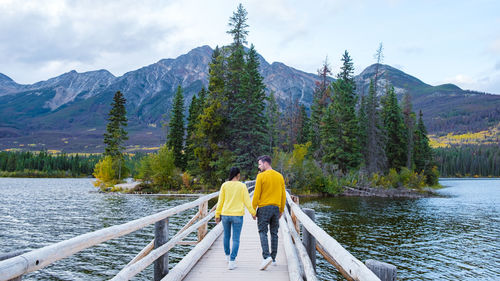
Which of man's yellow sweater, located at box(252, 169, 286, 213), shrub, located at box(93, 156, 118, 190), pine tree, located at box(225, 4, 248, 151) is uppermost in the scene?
pine tree, located at box(225, 4, 248, 151)

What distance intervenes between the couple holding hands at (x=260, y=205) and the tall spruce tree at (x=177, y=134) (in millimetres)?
52868

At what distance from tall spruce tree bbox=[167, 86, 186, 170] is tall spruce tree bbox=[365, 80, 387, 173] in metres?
31.2

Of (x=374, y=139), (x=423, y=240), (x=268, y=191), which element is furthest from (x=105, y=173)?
(x=268, y=191)

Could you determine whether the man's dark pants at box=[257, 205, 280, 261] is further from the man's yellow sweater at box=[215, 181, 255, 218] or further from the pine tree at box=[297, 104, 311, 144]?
the pine tree at box=[297, 104, 311, 144]

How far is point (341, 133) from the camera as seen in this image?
5138 cm

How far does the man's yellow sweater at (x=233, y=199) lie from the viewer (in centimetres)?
600

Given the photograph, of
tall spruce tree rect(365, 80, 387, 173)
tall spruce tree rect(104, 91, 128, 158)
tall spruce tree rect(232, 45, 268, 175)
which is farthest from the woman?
tall spruce tree rect(104, 91, 128, 158)

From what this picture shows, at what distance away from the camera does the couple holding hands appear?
5859 mm

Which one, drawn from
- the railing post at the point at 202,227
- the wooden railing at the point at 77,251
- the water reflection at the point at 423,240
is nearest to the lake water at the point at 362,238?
the water reflection at the point at 423,240

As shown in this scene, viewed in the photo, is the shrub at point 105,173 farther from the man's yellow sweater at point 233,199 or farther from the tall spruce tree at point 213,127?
the man's yellow sweater at point 233,199

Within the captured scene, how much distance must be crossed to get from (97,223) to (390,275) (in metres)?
23.7

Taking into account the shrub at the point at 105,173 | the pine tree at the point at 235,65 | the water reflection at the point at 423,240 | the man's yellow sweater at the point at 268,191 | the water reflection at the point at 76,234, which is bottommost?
the water reflection at the point at 76,234

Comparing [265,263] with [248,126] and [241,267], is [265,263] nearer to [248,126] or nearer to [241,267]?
[241,267]

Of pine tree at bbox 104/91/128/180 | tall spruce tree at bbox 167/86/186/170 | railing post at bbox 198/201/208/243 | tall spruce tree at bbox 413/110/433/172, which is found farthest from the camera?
tall spruce tree at bbox 413/110/433/172
